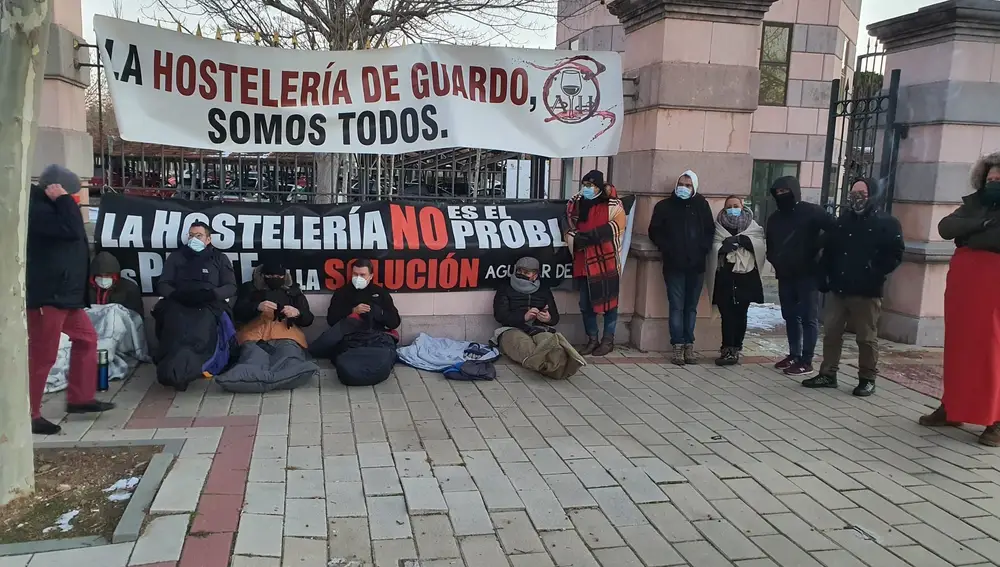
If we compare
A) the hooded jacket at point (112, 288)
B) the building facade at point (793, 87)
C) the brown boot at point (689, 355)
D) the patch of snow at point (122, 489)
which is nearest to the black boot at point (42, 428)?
the patch of snow at point (122, 489)

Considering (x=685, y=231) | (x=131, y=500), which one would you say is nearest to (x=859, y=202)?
(x=685, y=231)

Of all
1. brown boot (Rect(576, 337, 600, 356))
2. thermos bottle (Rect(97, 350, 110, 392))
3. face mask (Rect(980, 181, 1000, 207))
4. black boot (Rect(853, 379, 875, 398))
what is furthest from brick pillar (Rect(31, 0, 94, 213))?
face mask (Rect(980, 181, 1000, 207))

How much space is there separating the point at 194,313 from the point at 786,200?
17.2 ft

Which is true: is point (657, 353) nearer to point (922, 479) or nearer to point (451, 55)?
point (922, 479)

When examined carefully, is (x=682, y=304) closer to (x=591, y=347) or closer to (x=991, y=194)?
(x=591, y=347)

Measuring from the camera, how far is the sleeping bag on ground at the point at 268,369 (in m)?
5.50

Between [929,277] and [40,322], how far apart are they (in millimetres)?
8192

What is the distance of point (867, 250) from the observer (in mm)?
5879

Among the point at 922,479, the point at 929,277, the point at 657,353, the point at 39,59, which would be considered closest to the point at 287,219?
the point at 39,59

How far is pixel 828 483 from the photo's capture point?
14.3 ft

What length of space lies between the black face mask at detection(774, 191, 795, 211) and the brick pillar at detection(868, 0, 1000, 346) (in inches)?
85.1

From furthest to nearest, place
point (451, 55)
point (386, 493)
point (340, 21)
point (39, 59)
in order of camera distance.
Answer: point (340, 21) < point (451, 55) < point (386, 493) < point (39, 59)

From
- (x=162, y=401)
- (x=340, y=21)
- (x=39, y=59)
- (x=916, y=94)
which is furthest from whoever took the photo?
(x=340, y=21)

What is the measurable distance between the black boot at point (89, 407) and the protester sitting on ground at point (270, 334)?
0.79 m
